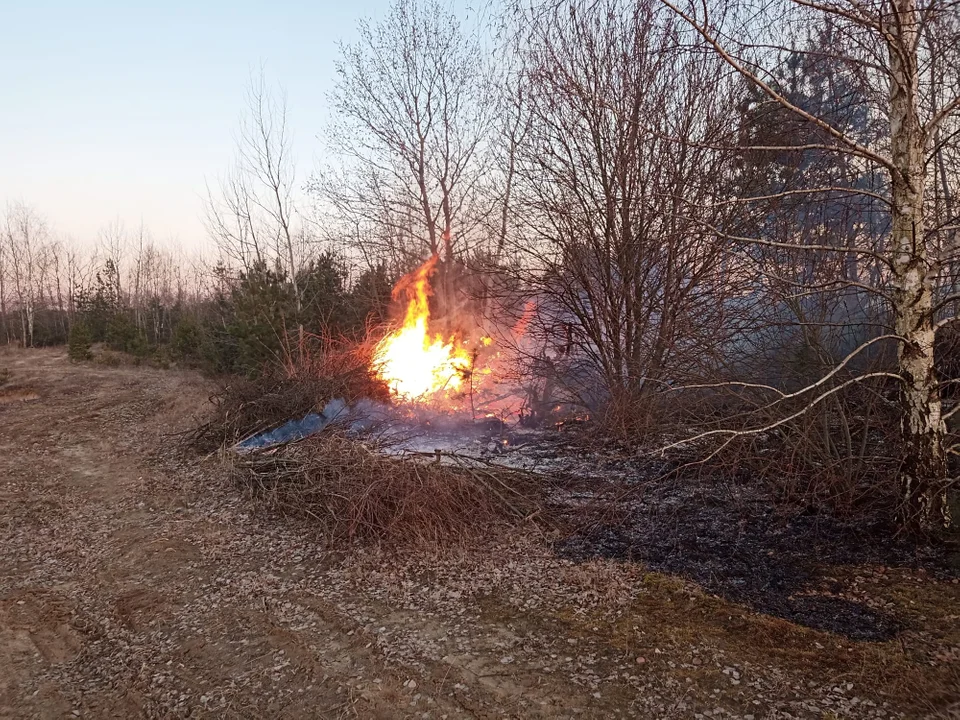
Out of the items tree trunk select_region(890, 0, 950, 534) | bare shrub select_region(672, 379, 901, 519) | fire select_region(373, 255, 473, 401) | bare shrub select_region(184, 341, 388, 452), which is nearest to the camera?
tree trunk select_region(890, 0, 950, 534)

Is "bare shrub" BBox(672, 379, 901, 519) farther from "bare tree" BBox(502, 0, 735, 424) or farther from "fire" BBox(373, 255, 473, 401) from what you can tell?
"fire" BBox(373, 255, 473, 401)

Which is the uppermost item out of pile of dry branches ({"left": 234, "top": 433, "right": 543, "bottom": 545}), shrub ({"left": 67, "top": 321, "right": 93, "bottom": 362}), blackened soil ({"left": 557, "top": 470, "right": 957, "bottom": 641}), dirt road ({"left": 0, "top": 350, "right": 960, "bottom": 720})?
shrub ({"left": 67, "top": 321, "right": 93, "bottom": 362})

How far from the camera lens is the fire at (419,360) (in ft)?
35.7

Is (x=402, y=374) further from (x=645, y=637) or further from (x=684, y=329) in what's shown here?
(x=645, y=637)

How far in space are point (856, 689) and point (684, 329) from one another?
571 cm

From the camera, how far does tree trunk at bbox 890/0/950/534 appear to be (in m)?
4.57

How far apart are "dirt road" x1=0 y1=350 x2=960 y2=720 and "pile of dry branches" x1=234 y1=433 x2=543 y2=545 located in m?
0.29

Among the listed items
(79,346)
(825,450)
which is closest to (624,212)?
(825,450)

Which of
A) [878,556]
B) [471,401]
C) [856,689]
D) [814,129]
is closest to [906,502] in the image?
[878,556]

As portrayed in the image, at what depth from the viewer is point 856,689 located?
3.38 metres

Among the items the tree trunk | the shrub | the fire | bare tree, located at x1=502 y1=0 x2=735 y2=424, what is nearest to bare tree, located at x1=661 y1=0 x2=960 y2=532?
the tree trunk

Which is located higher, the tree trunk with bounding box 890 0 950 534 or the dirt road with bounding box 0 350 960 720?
the tree trunk with bounding box 890 0 950 534

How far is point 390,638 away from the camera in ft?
13.9

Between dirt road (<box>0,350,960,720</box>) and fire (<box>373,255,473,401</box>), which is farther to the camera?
fire (<box>373,255,473,401</box>)
